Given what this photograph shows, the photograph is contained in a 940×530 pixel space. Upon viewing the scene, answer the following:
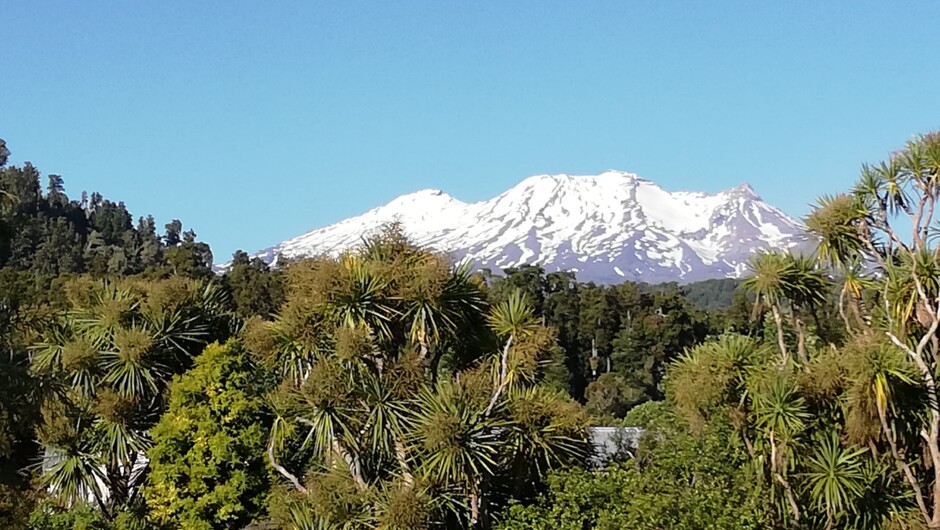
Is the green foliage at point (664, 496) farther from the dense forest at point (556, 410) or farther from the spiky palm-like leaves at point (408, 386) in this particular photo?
the spiky palm-like leaves at point (408, 386)

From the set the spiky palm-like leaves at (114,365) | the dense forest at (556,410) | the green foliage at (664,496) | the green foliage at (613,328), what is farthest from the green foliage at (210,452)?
the green foliage at (613,328)

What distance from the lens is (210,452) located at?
712 inches

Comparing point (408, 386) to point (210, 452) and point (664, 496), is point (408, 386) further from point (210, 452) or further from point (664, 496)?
point (210, 452)

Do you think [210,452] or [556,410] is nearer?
[556,410]

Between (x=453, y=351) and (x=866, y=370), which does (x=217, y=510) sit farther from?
(x=866, y=370)

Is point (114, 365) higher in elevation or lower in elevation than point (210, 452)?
higher

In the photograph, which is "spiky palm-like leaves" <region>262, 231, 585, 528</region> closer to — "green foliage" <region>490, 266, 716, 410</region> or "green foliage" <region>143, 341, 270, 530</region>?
"green foliage" <region>143, 341, 270, 530</region>

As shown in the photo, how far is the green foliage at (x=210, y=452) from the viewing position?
58.5 feet

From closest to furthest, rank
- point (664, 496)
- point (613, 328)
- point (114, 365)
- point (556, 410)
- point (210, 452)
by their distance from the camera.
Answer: point (664, 496), point (556, 410), point (210, 452), point (114, 365), point (613, 328)

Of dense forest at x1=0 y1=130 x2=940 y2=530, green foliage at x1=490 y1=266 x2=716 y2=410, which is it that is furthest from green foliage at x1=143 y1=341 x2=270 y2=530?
green foliage at x1=490 y1=266 x2=716 y2=410

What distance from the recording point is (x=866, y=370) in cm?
1270

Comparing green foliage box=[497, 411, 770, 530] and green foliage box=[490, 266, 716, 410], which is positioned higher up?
green foliage box=[490, 266, 716, 410]

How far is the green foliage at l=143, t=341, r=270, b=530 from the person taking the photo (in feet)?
58.5

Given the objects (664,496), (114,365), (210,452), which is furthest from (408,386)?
(114,365)
